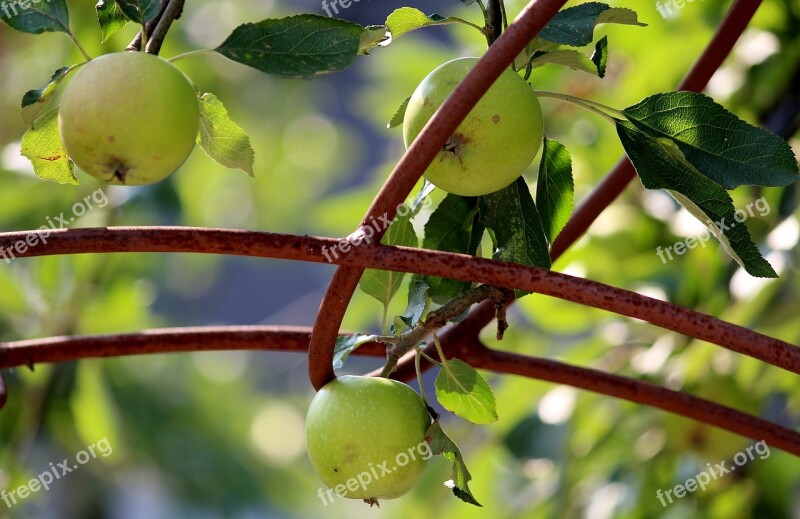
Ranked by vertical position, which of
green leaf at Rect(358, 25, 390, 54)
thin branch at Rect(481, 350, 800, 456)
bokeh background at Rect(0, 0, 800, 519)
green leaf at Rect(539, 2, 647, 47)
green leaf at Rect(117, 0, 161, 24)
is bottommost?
bokeh background at Rect(0, 0, 800, 519)

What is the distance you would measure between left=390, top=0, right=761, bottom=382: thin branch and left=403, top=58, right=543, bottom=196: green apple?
89 millimetres

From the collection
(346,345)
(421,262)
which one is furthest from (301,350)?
(421,262)

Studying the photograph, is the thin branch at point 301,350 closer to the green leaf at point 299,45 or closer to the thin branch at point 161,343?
the thin branch at point 161,343

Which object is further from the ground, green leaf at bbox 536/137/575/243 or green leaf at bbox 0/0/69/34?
green leaf at bbox 0/0/69/34

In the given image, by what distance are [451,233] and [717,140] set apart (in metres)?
0.13

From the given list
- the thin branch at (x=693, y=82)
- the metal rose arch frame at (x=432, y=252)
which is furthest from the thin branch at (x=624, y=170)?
the metal rose arch frame at (x=432, y=252)

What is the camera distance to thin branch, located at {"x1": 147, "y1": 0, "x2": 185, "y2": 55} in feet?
1.08

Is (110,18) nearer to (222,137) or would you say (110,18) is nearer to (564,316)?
(222,137)

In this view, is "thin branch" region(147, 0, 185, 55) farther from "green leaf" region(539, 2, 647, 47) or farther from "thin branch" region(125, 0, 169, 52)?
"green leaf" region(539, 2, 647, 47)

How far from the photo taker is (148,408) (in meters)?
1.39

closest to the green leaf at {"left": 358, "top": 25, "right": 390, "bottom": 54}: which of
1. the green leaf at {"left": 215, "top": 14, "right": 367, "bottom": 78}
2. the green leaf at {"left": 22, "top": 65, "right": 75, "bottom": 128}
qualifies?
the green leaf at {"left": 215, "top": 14, "right": 367, "bottom": 78}

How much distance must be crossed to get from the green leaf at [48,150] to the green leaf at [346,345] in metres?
0.13

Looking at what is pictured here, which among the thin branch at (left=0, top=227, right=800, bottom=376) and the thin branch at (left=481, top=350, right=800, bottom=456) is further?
the thin branch at (left=481, top=350, right=800, bottom=456)

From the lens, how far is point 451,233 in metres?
0.44
